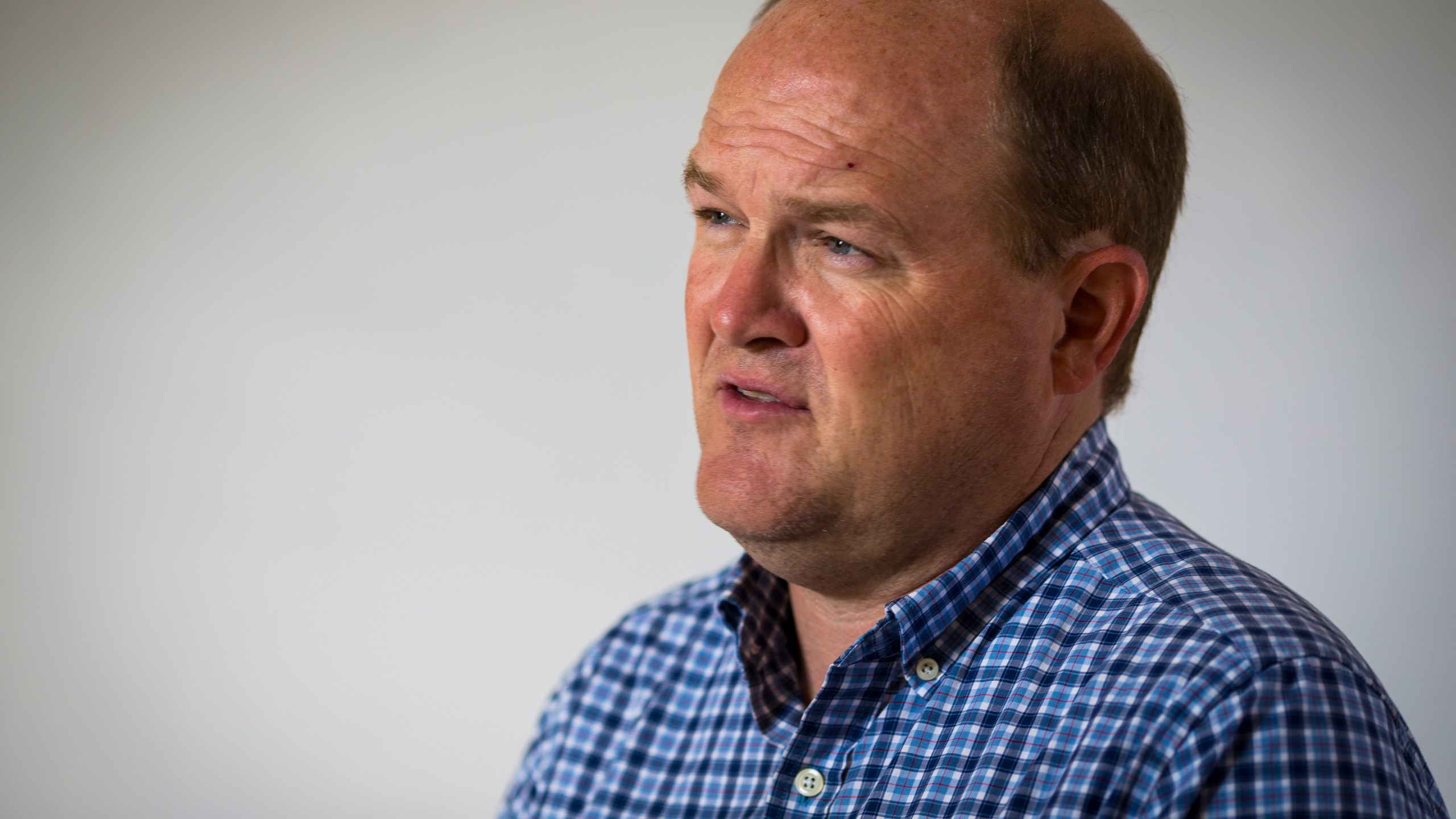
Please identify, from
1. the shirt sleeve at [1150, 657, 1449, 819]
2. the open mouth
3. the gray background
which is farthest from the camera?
the gray background

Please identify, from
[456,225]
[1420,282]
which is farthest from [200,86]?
[1420,282]

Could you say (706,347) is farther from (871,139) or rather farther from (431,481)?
(431,481)

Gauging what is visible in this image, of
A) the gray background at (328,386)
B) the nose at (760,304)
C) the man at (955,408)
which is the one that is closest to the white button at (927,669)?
the man at (955,408)

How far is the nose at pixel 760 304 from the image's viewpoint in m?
1.34

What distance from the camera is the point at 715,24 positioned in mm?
2477

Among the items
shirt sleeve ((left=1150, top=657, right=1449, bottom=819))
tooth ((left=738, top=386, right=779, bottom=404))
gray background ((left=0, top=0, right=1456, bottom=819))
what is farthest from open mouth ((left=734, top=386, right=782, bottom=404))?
gray background ((left=0, top=0, right=1456, bottom=819))

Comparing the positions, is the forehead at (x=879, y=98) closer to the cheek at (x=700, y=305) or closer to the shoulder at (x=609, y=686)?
the cheek at (x=700, y=305)

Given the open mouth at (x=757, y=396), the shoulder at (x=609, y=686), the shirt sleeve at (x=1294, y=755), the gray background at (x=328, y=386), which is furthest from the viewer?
the gray background at (x=328, y=386)

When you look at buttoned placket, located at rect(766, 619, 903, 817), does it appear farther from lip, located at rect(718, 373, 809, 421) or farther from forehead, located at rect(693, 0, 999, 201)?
forehead, located at rect(693, 0, 999, 201)

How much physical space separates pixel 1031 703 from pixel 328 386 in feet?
5.88

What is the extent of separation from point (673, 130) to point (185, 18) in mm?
1077

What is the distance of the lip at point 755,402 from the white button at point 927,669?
33cm

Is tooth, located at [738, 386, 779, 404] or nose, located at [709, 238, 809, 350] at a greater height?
nose, located at [709, 238, 809, 350]

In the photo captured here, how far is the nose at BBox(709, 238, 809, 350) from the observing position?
4.39ft
